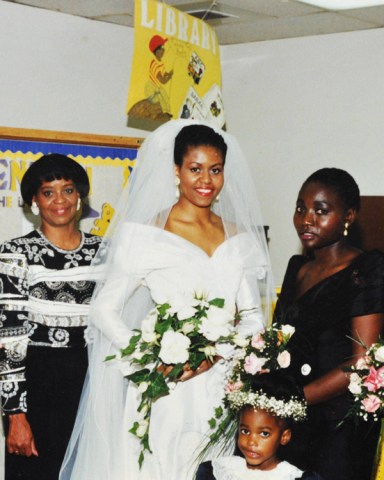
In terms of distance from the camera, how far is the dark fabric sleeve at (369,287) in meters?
3.35

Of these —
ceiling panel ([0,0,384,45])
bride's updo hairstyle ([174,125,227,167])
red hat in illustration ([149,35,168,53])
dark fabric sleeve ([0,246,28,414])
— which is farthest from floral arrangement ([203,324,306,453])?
ceiling panel ([0,0,384,45])

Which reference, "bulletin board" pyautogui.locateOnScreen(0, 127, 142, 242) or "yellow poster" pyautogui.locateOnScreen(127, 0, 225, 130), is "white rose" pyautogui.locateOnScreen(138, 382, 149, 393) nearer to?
"yellow poster" pyautogui.locateOnScreen(127, 0, 225, 130)

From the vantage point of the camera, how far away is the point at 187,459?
359cm

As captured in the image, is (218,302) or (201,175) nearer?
(218,302)

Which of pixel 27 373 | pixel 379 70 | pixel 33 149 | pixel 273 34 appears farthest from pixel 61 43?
pixel 27 373

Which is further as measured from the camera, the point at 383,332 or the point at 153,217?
the point at 153,217

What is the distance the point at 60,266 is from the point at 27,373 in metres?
0.45

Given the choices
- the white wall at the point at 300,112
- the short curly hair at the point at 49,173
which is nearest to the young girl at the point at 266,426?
the short curly hair at the point at 49,173

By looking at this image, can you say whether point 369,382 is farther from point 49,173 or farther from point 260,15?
point 260,15

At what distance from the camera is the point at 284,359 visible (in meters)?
3.22

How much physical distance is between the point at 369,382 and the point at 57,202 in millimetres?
1573

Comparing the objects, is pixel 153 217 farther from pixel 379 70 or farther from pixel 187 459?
pixel 379 70

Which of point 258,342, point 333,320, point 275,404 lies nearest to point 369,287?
point 333,320

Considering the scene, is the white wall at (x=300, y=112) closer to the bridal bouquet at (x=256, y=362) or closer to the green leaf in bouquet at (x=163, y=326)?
the bridal bouquet at (x=256, y=362)
